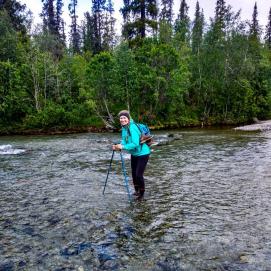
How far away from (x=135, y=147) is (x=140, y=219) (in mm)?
2064

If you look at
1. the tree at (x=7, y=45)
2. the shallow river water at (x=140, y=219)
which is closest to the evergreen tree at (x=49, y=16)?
the tree at (x=7, y=45)

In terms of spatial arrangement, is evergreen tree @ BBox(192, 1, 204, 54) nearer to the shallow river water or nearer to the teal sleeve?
the shallow river water

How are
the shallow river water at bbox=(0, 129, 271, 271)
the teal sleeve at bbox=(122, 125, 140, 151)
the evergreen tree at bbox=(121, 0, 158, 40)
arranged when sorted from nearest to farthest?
the shallow river water at bbox=(0, 129, 271, 271), the teal sleeve at bbox=(122, 125, 140, 151), the evergreen tree at bbox=(121, 0, 158, 40)

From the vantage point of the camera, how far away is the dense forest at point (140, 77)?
4056 cm

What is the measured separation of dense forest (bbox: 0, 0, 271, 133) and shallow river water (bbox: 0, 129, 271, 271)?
85.3 feet

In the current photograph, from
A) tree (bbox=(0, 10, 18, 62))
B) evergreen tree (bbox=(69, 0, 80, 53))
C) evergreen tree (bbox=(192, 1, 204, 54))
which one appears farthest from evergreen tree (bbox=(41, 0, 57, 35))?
evergreen tree (bbox=(192, 1, 204, 54))

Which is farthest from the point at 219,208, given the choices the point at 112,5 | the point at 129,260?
the point at 112,5

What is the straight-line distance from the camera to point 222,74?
50.2m

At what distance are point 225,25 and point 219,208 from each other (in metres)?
49.0

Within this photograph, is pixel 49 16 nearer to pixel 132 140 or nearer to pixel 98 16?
pixel 98 16

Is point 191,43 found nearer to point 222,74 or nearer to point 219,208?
point 222,74

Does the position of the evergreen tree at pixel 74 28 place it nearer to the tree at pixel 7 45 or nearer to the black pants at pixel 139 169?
the tree at pixel 7 45

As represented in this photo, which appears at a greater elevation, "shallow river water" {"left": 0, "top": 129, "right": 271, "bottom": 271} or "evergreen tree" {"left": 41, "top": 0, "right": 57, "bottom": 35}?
"evergreen tree" {"left": 41, "top": 0, "right": 57, "bottom": 35}

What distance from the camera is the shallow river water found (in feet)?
20.7
